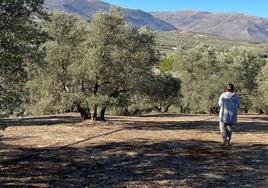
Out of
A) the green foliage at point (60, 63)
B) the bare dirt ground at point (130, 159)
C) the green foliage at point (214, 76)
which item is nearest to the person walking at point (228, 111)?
the bare dirt ground at point (130, 159)

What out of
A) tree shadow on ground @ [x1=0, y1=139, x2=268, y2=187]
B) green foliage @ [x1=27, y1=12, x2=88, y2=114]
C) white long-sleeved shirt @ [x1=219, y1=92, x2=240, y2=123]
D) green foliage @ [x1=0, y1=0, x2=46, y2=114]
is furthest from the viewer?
green foliage @ [x1=27, y1=12, x2=88, y2=114]

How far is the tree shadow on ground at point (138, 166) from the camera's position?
1340cm

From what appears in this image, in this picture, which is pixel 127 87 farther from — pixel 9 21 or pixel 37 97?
pixel 9 21

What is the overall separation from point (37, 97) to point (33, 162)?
16.8m

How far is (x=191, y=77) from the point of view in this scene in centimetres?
6544

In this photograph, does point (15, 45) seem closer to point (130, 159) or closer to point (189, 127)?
point (130, 159)

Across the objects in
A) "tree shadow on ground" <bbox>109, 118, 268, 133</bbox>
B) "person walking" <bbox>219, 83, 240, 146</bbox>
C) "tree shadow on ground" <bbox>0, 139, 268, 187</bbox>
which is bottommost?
"tree shadow on ground" <bbox>0, 139, 268, 187</bbox>

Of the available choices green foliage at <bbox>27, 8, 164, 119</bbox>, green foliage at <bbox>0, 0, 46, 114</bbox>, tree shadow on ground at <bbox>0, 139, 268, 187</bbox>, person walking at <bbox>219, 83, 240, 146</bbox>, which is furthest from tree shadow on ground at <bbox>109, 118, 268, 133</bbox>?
green foliage at <bbox>0, 0, 46, 114</bbox>

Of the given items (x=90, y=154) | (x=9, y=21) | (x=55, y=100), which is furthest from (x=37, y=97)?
(x=9, y=21)

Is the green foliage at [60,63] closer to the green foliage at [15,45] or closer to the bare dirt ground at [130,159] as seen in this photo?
the bare dirt ground at [130,159]

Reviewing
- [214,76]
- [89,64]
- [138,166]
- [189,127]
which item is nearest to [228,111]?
[138,166]

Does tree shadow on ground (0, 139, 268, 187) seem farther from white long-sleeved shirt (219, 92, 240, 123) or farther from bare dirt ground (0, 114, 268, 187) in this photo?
white long-sleeved shirt (219, 92, 240, 123)

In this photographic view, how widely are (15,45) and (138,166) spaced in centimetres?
617

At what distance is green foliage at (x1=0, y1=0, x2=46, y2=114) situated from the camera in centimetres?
1520
